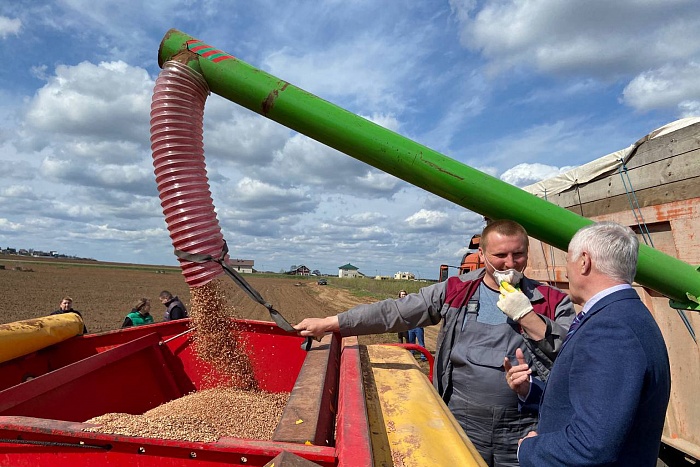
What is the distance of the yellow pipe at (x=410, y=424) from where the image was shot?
1.59m

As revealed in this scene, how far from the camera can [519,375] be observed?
203 centimetres

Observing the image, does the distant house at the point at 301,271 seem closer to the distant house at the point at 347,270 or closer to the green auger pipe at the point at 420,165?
the distant house at the point at 347,270

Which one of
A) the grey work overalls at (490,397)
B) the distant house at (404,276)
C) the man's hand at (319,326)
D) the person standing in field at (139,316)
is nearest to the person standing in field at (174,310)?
the person standing in field at (139,316)

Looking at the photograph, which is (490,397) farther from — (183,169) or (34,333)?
(34,333)

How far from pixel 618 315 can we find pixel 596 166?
2719 millimetres

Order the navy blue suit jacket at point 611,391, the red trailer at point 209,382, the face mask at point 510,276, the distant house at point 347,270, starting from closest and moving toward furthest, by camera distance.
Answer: the navy blue suit jacket at point 611,391 → the red trailer at point 209,382 → the face mask at point 510,276 → the distant house at point 347,270

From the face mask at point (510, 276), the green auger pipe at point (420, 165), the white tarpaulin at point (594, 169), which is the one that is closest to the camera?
the face mask at point (510, 276)

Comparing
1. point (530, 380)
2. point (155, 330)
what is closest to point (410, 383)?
Answer: point (530, 380)

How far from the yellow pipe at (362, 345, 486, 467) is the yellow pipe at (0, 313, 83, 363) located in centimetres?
230

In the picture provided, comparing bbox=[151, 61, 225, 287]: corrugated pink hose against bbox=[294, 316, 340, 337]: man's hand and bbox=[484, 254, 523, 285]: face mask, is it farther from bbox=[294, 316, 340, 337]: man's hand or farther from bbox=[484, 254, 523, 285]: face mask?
bbox=[484, 254, 523, 285]: face mask

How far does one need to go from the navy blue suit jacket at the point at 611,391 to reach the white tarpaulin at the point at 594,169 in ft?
7.24

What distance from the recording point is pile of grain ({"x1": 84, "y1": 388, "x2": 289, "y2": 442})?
5.72ft

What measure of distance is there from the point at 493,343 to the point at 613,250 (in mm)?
913

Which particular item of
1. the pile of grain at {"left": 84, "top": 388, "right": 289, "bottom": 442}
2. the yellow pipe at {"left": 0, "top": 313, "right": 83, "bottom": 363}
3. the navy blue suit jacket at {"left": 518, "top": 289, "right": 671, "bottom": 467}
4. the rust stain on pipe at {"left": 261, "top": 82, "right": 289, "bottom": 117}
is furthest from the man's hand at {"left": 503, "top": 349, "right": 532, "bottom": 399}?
the yellow pipe at {"left": 0, "top": 313, "right": 83, "bottom": 363}
